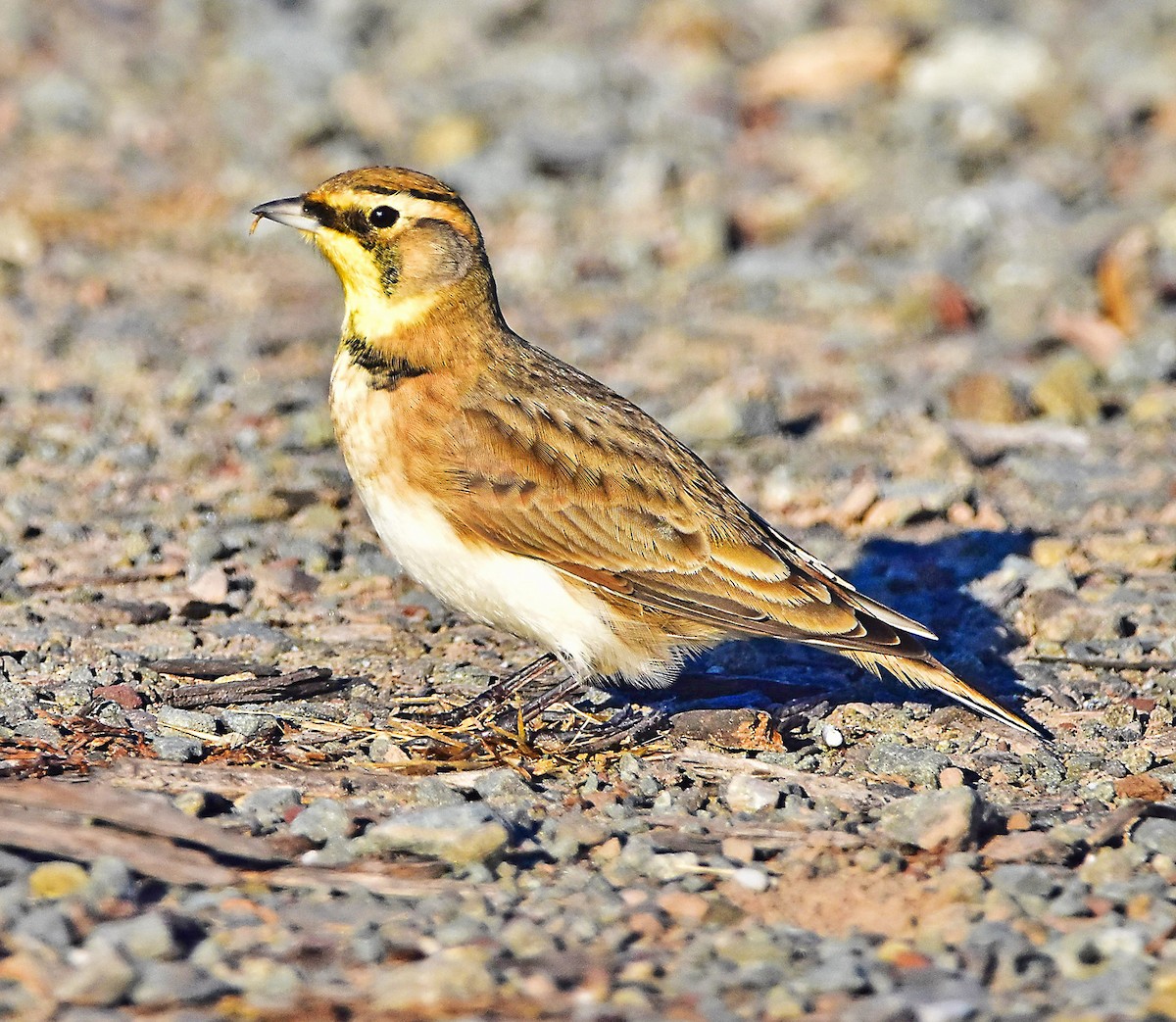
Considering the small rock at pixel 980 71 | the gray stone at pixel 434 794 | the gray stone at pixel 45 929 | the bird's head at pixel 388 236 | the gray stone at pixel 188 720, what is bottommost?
the gray stone at pixel 45 929

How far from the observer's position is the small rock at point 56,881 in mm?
4102

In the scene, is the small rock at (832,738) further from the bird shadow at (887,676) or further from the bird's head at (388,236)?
the bird's head at (388,236)

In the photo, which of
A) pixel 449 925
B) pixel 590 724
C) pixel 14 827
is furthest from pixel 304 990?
pixel 590 724

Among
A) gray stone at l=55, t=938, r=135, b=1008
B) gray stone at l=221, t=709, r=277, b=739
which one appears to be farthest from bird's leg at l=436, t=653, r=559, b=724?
gray stone at l=55, t=938, r=135, b=1008

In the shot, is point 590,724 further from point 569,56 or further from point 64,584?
point 569,56

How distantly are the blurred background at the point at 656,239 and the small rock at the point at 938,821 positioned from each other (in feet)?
8.89

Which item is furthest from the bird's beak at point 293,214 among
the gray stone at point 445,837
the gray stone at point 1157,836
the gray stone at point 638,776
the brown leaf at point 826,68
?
the brown leaf at point 826,68

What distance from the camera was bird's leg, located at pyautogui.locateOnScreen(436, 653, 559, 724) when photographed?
221 inches

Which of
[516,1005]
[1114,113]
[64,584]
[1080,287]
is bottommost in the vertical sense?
[516,1005]

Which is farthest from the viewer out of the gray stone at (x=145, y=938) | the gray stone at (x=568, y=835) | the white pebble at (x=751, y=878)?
the gray stone at (x=568, y=835)

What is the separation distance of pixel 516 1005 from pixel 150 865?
1083 mm

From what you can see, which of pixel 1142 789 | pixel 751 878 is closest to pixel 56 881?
pixel 751 878

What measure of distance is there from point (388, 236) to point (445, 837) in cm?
220

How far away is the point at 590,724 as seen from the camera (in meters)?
5.71
